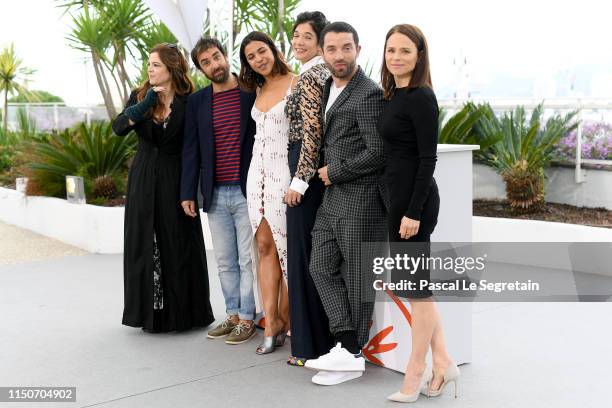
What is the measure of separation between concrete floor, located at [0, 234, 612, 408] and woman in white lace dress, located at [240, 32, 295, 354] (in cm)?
37

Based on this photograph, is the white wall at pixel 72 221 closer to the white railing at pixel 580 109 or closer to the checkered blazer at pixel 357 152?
the white railing at pixel 580 109

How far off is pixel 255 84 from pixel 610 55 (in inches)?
240

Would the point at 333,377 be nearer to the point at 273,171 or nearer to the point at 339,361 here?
Answer: the point at 339,361

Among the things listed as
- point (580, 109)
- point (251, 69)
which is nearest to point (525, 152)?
point (580, 109)

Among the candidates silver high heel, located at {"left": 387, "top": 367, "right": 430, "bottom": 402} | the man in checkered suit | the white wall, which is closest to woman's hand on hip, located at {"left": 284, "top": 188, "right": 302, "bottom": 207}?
the man in checkered suit

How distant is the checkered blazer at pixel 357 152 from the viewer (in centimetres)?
320

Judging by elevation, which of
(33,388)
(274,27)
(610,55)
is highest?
(274,27)

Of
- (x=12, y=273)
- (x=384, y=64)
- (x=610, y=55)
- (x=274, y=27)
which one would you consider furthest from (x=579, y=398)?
(x=274, y=27)

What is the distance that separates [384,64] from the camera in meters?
3.06

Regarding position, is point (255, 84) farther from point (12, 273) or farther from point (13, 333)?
point (12, 273)

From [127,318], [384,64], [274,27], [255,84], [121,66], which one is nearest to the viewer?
[384,64]

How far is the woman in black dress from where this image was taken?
2.88 metres

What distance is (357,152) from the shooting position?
3.27 metres

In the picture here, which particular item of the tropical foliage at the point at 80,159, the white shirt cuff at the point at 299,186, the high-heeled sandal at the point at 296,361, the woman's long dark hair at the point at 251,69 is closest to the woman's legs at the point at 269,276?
the high-heeled sandal at the point at 296,361
